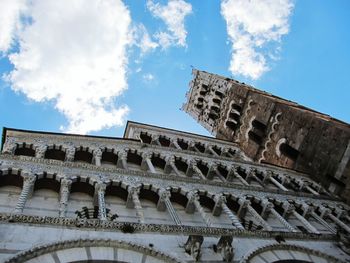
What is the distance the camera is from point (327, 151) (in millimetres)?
21719

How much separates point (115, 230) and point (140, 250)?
0.98 metres

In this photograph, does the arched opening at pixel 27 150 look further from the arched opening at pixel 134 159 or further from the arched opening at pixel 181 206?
the arched opening at pixel 181 206

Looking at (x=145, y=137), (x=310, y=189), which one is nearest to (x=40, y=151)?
(x=145, y=137)

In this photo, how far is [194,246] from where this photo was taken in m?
11.1

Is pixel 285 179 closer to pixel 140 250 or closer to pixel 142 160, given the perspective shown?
pixel 142 160

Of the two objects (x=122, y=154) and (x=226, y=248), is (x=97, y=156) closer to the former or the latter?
(x=122, y=154)

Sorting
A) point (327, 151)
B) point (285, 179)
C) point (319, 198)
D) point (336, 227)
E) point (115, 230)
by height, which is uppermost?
point (327, 151)

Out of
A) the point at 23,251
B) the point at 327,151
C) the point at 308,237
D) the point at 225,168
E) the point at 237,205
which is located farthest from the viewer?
the point at 327,151

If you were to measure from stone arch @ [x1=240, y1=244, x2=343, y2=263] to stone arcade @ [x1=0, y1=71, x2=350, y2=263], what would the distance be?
34 mm

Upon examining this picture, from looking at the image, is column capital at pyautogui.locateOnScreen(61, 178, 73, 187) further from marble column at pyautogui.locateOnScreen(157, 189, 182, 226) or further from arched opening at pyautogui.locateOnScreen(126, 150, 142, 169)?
arched opening at pyautogui.locateOnScreen(126, 150, 142, 169)

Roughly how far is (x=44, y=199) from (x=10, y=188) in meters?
1.18

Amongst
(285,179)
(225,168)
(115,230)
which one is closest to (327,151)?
(285,179)

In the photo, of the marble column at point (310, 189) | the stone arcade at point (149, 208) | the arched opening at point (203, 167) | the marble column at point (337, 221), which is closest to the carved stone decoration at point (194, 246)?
the stone arcade at point (149, 208)

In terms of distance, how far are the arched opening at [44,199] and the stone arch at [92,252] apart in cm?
239
